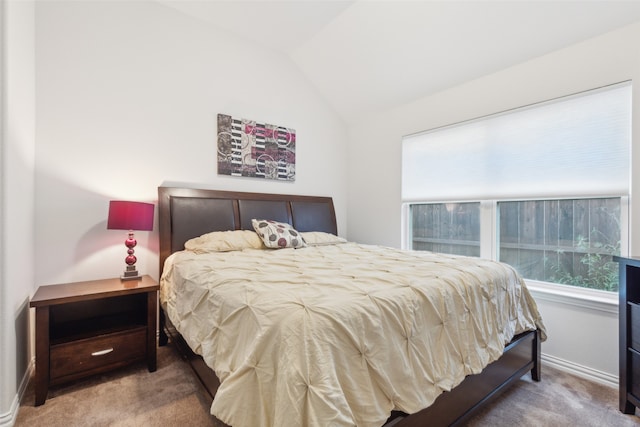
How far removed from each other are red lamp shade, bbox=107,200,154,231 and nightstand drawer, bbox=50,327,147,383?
0.73 meters

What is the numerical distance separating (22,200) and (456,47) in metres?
3.43

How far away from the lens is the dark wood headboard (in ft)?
8.71

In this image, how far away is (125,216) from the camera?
7.19 ft

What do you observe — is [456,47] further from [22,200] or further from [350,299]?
[22,200]

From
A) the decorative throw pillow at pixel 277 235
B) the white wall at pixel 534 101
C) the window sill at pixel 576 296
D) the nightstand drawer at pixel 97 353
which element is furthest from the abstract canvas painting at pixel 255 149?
the window sill at pixel 576 296

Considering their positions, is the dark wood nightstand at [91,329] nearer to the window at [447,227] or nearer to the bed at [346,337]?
the bed at [346,337]

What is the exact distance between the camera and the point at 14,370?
1634 millimetres

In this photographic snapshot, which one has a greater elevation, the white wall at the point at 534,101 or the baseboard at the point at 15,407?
the white wall at the point at 534,101

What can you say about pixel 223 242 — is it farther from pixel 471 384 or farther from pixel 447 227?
pixel 447 227

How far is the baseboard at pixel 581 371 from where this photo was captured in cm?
204

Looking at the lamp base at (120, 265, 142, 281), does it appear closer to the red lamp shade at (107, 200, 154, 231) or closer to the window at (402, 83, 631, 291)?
the red lamp shade at (107, 200, 154, 231)

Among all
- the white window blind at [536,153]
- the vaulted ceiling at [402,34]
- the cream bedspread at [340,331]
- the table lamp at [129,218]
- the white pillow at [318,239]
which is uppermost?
the vaulted ceiling at [402,34]

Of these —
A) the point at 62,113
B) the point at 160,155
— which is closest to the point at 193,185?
Answer: the point at 160,155

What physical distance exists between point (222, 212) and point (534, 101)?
2890mm
